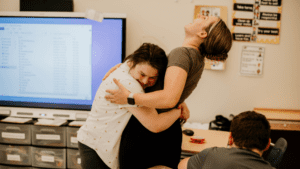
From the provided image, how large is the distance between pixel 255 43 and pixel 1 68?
287 centimetres

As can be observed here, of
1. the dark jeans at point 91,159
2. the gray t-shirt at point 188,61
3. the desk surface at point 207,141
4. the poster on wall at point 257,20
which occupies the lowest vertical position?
the desk surface at point 207,141

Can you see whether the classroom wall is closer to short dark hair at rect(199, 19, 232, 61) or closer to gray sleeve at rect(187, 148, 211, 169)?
short dark hair at rect(199, 19, 232, 61)

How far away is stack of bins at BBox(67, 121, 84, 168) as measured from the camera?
2.08m

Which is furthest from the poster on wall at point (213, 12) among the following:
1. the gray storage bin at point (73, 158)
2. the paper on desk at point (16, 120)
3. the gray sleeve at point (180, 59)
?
the paper on desk at point (16, 120)

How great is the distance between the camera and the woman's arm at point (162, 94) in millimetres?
1102

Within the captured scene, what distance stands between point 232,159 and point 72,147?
1.61 metres

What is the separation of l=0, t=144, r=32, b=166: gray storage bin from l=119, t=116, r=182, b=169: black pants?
146 cm

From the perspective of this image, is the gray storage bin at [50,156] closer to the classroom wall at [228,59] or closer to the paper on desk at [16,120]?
the paper on desk at [16,120]

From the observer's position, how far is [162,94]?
1.12 m

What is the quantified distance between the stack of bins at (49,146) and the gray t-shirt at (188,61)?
1.40m

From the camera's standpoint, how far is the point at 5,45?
2.30 meters

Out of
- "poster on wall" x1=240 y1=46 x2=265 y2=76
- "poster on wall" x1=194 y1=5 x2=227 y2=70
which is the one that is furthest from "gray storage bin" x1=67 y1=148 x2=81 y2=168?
"poster on wall" x1=240 y1=46 x2=265 y2=76

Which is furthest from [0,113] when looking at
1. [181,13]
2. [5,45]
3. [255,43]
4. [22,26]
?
[255,43]

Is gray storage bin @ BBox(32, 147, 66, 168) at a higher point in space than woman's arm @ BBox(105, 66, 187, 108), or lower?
lower
